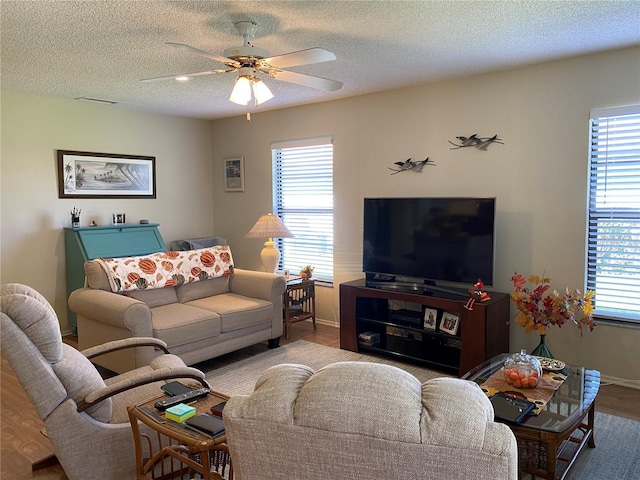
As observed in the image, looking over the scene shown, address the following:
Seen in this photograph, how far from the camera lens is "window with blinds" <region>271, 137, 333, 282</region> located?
17.6ft

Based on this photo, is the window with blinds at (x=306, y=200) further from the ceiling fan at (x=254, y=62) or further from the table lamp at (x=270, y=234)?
the ceiling fan at (x=254, y=62)

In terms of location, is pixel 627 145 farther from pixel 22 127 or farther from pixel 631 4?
pixel 22 127

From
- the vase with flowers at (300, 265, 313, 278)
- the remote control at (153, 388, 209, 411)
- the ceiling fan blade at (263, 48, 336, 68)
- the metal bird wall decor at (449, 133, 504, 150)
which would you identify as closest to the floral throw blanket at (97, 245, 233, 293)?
the vase with flowers at (300, 265, 313, 278)

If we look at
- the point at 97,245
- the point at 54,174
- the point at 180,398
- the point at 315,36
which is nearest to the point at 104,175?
the point at 54,174

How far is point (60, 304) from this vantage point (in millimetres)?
5074

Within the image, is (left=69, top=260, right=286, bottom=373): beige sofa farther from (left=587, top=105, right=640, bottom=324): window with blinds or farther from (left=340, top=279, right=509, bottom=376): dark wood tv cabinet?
(left=587, top=105, right=640, bottom=324): window with blinds

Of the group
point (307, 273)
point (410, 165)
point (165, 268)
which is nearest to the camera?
point (165, 268)

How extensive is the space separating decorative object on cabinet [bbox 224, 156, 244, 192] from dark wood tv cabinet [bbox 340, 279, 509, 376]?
94.4 inches

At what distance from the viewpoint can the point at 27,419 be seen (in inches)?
124

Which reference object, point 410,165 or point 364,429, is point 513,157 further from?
point 364,429

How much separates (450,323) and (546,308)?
0.74m

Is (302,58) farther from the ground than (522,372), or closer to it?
farther from the ground

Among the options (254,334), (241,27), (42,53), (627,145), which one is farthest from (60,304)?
(627,145)

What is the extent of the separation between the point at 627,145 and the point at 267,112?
3.78 m
